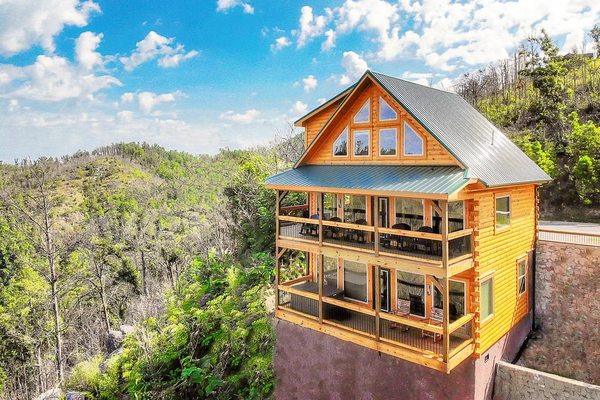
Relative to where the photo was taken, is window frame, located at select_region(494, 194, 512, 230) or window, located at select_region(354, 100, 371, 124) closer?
→ window frame, located at select_region(494, 194, 512, 230)

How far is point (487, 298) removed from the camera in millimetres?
12609

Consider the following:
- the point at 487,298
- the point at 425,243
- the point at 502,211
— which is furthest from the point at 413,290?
the point at 502,211

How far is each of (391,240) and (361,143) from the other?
4.25 metres

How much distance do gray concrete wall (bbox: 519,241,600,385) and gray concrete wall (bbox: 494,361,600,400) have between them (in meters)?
2.78

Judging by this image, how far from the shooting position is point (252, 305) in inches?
735

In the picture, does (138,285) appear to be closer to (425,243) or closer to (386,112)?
(386,112)

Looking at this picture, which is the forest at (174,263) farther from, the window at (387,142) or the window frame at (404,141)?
the window frame at (404,141)

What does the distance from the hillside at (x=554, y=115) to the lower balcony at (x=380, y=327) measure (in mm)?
19303

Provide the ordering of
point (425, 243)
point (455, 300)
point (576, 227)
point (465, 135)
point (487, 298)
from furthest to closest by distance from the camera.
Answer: point (576, 227)
point (465, 135)
point (487, 298)
point (455, 300)
point (425, 243)

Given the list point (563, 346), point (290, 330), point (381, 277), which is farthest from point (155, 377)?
point (563, 346)

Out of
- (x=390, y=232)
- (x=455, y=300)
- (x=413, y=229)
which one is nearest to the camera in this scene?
(x=390, y=232)

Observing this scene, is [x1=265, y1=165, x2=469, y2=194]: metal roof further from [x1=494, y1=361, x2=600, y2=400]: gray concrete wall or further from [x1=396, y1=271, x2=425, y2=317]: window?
[x1=494, y1=361, x2=600, y2=400]: gray concrete wall

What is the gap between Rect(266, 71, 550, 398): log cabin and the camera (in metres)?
11.4

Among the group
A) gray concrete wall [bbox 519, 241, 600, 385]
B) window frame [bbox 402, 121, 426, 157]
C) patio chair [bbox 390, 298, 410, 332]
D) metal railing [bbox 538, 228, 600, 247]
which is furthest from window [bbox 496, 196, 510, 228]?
patio chair [bbox 390, 298, 410, 332]
